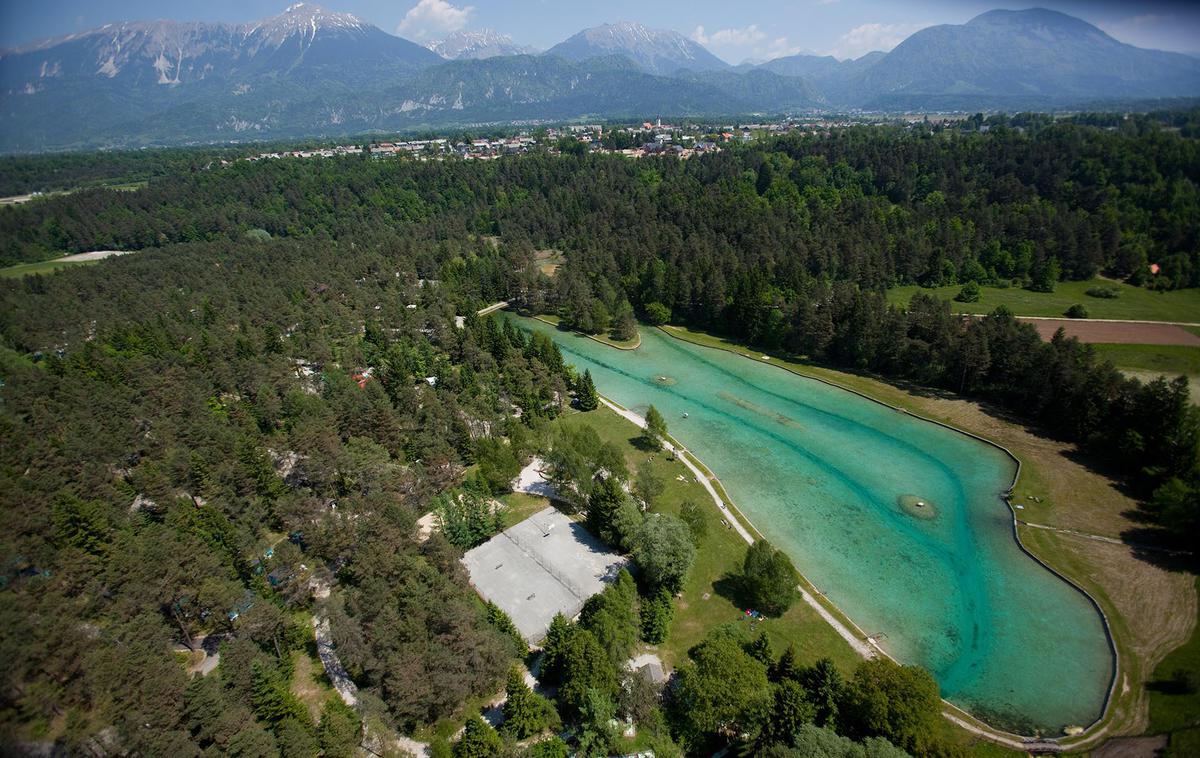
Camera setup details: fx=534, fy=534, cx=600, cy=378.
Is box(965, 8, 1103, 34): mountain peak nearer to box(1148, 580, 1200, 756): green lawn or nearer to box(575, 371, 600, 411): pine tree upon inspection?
box(1148, 580, 1200, 756): green lawn

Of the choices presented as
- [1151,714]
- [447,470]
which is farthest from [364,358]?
[1151,714]

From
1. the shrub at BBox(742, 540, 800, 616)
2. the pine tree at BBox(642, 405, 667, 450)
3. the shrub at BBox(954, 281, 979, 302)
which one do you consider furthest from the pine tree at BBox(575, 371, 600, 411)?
the shrub at BBox(954, 281, 979, 302)

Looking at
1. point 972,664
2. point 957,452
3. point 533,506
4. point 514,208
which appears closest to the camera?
A: point 972,664

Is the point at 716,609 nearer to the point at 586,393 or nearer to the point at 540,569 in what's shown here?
the point at 540,569

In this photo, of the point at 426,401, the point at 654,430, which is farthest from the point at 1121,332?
the point at 426,401

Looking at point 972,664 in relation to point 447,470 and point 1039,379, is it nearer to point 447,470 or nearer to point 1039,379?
point 1039,379
